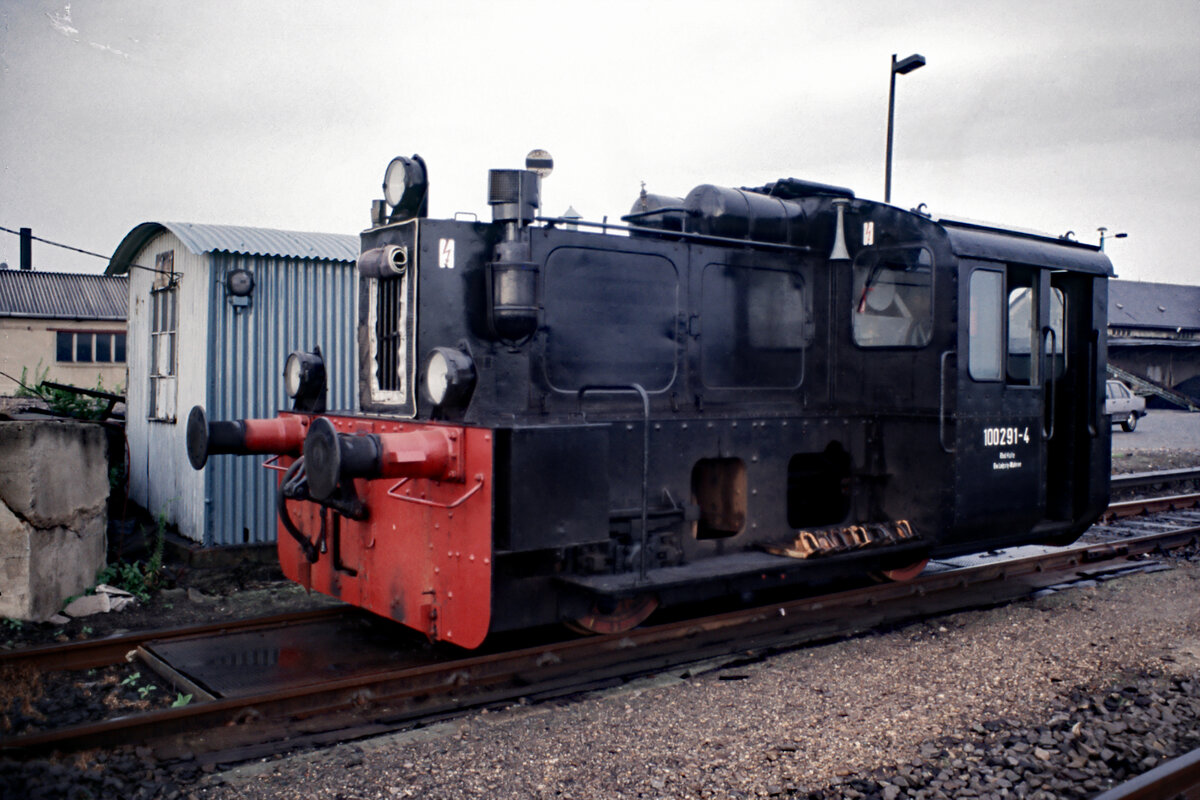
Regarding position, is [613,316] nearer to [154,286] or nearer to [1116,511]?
[154,286]

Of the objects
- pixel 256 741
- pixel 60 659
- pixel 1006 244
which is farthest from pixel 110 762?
pixel 1006 244

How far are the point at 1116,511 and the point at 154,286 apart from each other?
1064 centimetres

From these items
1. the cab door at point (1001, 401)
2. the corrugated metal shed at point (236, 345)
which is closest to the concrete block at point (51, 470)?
the corrugated metal shed at point (236, 345)

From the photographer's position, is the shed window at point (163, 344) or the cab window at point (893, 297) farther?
the shed window at point (163, 344)

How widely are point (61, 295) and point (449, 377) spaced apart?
28348 millimetres

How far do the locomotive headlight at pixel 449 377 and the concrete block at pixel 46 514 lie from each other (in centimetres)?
307

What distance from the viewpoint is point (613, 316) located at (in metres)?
5.46

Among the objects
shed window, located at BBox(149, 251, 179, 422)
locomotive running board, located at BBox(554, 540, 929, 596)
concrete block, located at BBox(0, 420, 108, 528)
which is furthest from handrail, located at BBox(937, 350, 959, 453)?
shed window, located at BBox(149, 251, 179, 422)

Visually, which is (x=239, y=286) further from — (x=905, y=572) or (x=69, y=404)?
(x=905, y=572)

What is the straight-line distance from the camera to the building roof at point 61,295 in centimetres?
2572

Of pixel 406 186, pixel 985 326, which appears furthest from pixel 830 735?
pixel 406 186

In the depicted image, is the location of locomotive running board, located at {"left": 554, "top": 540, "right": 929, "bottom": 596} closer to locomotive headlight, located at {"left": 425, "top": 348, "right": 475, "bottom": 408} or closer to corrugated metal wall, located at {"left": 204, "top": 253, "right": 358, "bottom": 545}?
locomotive headlight, located at {"left": 425, "top": 348, "right": 475, "bottom": 408}

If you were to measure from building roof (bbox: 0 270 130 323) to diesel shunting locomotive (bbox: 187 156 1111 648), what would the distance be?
78.5ft

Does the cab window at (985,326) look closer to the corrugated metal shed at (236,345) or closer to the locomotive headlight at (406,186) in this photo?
the locomotive headlight at (406,186)
